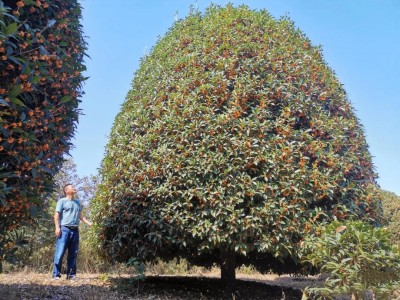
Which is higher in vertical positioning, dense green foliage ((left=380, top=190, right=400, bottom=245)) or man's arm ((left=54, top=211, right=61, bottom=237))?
dense green foliage ((left=380, top=190, right=400, bottom=245))

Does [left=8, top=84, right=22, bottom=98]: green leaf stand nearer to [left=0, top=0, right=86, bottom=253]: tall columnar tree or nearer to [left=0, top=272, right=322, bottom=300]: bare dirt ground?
[left=0, top=0, right=86, bottom=253]: tall columnar tree

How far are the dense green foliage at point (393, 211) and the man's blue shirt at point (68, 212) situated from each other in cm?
1319

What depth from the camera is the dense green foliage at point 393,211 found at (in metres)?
17.0

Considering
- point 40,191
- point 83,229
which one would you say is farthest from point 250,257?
point 83,229

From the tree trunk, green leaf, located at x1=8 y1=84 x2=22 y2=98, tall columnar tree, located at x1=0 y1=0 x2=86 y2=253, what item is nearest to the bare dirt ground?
the tree trunk

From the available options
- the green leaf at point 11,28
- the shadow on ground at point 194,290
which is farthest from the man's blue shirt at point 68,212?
the green leaf at point 11,28

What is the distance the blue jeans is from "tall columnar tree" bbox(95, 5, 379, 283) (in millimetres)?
832

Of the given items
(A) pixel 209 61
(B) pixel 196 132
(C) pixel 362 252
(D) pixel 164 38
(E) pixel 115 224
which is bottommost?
(C) pixel 362 252

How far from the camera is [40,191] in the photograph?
14.7 feet

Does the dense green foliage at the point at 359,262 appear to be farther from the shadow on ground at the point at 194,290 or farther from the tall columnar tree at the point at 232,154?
the shadow on ground at the point at 194,290

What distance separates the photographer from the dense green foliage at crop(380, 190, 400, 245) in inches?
669

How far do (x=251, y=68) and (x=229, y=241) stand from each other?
282 cm

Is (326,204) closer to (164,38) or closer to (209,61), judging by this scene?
(209,61)

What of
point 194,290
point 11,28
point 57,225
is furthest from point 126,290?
point 11,28
